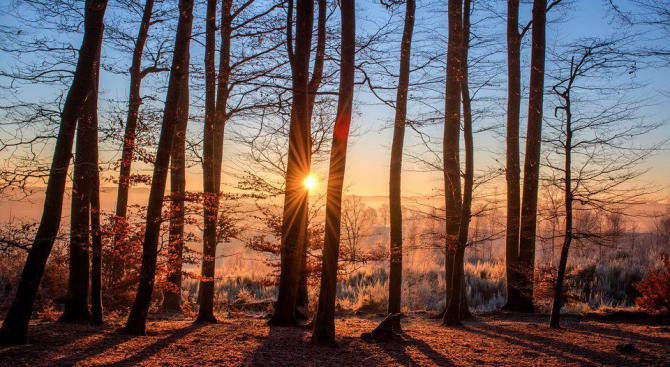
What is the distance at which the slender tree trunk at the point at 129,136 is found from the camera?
814 cm

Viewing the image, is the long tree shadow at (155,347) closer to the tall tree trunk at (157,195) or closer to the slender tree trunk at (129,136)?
the tall tree trunk at (157,195)

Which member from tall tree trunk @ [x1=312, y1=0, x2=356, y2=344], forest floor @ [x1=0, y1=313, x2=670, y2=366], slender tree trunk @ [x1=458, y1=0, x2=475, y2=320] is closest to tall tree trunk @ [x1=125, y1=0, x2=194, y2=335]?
forest floor @ [x1=0, y1=313, x2=670, y2=366]

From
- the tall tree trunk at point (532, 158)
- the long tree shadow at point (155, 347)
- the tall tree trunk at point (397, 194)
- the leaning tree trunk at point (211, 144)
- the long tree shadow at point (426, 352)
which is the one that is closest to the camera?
the long tree shadow at point (155, 347)

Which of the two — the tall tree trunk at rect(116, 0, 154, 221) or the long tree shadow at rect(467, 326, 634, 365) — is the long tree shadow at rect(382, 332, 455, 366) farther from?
the tall tree trunk at rect(116, 0, 154, 221)

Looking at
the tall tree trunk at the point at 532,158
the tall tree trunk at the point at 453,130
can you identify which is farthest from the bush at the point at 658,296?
the tall tree trunk at the point at 453,130

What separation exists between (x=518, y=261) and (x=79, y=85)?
1080cm

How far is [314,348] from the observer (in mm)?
6418

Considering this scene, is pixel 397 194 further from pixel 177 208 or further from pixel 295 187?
Result: pixel 177 208

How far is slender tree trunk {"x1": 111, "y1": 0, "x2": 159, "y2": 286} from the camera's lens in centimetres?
814

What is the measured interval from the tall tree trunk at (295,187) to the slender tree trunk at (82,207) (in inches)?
126

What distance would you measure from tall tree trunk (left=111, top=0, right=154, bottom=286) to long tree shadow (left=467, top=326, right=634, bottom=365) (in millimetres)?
6781

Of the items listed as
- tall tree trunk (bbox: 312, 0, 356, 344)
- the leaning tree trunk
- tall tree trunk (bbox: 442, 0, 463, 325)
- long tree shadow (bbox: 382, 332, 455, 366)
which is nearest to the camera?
long tree shadow (bbox: 382, 332, 455, 366)

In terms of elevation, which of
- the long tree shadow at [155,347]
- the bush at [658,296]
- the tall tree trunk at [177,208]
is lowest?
the long tree shadow at [155,347]

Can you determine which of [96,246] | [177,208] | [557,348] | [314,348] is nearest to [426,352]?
[314,348]
